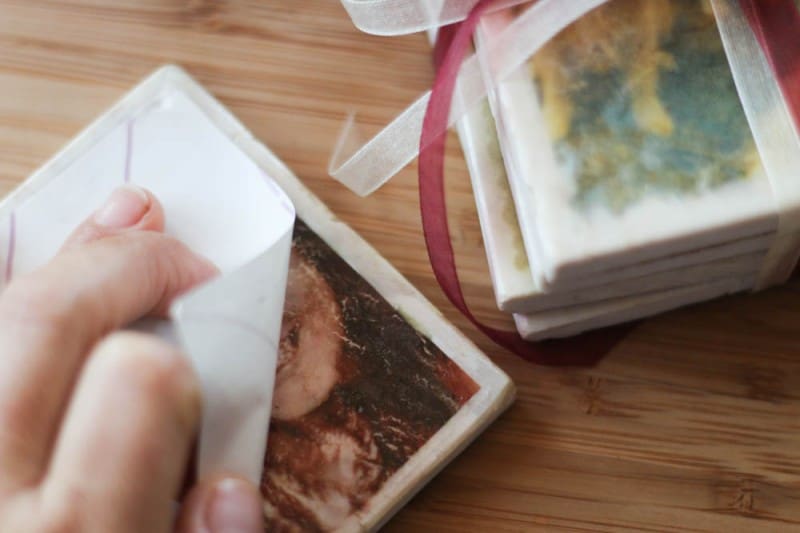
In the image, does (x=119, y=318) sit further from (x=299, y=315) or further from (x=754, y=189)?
(x=754, y=189)

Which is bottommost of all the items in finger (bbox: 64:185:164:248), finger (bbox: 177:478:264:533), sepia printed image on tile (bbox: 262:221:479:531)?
sepia printed image on tile (bbox: 262:221:479:531)

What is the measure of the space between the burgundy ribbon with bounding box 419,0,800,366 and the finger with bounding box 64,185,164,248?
0.16m

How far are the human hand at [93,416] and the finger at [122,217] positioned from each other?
8 cm

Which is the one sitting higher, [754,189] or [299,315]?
[754,189]

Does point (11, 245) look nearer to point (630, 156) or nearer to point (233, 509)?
point (233, 509)

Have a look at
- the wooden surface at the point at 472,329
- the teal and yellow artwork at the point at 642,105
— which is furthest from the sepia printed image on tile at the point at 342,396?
the teal and yellow artwork at the point at 642,105

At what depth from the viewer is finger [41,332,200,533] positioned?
1.27 ft

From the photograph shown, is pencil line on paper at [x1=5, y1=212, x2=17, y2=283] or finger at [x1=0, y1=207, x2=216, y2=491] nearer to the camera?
finger at [x1=0, y1=207, x2=216, y2=491]

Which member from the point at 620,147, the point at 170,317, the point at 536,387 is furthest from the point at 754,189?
the point at 170,317

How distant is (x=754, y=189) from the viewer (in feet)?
1.53

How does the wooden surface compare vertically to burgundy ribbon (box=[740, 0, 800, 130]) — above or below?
below

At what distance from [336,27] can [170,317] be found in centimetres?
24

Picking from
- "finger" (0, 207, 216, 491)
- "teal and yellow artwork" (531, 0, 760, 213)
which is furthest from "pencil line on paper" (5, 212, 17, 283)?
"teal and yellow artwork" (531, 0, 760, 213)

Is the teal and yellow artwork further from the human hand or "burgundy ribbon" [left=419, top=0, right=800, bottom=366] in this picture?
the human hand
